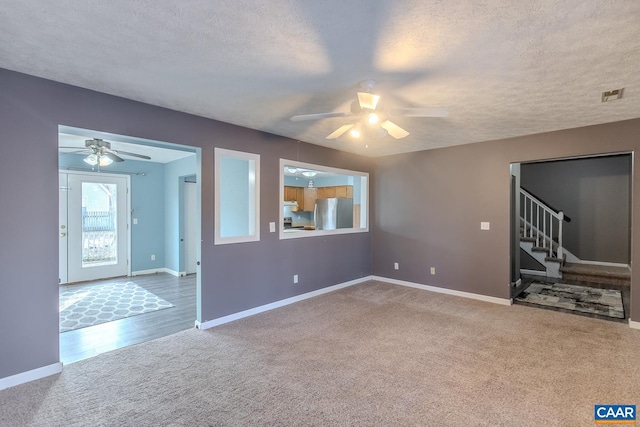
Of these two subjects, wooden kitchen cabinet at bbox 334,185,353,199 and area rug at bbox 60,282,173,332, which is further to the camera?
wooden kitchen cabinet at bbox 334,185,353,199

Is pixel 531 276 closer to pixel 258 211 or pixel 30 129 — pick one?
pixel 258 211

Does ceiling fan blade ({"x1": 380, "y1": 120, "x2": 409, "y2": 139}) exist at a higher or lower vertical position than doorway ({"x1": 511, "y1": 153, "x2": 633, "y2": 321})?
higher

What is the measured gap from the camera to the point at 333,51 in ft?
6.73

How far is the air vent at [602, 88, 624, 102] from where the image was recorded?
2.72 metres

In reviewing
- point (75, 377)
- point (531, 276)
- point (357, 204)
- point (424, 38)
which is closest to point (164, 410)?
point (75, 377)

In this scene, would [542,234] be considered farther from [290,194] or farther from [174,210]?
[174,210]

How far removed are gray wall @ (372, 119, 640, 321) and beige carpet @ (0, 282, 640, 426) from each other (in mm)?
1091

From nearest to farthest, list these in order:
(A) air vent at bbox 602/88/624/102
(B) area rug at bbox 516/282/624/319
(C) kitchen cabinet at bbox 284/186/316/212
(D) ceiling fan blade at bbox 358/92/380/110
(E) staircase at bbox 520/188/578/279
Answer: (D) ceiling fan blade at bbox 358/92/380/110 < (A) air vent at bbox 602/88/624/102 < (B) area rug at bbox 516/282/624/319 < (E) staircase at bbox 520/188/578/279 < (C) kitchen cabinet at bbox 284/186/316/212

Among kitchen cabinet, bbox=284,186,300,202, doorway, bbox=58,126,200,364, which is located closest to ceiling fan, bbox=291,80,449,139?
doorway, bbox=58,126,200,364

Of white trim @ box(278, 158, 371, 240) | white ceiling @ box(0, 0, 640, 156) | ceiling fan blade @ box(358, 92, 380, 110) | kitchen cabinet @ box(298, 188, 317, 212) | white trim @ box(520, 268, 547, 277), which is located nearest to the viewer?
white ceiling @ box(0, 0, 640, 156)

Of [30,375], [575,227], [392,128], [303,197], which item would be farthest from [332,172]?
[575,227]

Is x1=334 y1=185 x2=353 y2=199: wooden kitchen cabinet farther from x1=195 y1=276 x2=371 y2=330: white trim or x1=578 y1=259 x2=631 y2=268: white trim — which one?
x1=578 y1=259 x2=631 y2=268: white trim

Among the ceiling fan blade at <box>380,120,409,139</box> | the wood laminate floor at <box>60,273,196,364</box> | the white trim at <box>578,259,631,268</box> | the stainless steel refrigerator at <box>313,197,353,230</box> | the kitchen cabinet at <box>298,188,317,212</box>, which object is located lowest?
the wood laminate floor at <box>60,273,196,364</box>

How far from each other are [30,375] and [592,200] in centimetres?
969
